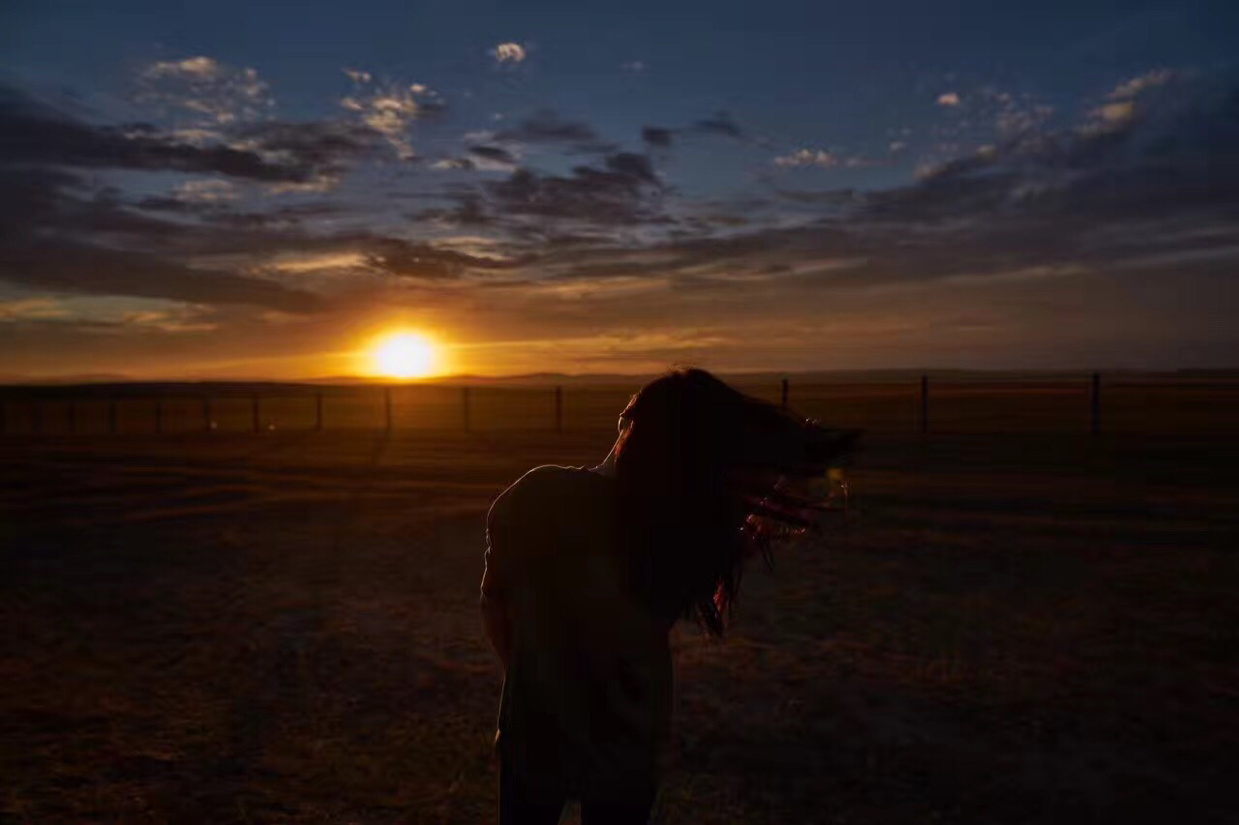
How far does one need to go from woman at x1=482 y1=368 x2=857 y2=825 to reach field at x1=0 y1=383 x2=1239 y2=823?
7.19 ft

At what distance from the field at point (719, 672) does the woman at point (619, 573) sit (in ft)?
7.19

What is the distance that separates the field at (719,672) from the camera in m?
3.90

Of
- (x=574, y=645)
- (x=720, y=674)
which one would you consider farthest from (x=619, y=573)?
(x=720, y=674)

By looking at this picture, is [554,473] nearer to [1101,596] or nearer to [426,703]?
[426,703]

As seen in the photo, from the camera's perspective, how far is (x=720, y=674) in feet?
18.1

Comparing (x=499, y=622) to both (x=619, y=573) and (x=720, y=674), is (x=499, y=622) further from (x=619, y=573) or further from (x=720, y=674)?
(x=720, y=674)

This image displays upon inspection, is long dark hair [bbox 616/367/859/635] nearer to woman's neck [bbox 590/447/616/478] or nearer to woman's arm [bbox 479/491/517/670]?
woman's neck [bbox 590/447/616/478]

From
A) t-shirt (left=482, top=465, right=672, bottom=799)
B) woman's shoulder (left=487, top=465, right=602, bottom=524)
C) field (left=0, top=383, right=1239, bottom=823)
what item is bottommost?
field (left=0, top=383, right=1239, bottom=823)

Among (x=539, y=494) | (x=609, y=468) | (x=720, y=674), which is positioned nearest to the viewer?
(x=539, y=494)

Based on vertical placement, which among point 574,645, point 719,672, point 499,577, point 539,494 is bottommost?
point 719,672

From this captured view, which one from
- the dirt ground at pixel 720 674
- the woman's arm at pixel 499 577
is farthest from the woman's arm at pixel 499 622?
the dirt ground at pixel 720 674

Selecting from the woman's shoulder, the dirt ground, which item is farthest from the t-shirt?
the dirt ground

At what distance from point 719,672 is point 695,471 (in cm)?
418

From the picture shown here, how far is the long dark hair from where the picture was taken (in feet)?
5.60
